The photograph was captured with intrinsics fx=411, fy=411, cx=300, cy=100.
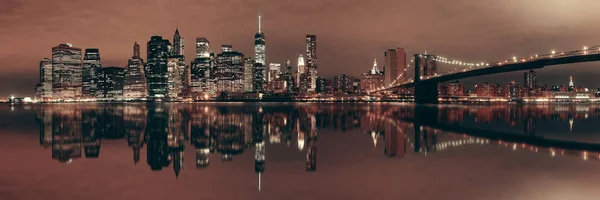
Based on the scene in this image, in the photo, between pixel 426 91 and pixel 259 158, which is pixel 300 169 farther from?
pixel 426 91

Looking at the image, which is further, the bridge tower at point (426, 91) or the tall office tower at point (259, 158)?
the bridge tower at point (426, 91)

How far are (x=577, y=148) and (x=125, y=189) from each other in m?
19.4

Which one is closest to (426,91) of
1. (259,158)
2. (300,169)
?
(259,158)

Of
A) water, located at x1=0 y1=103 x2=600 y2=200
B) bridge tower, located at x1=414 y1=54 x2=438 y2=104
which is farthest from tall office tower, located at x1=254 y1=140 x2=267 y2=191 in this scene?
bridge tower, located at x1=414 y1=54 x2=438 y2=104

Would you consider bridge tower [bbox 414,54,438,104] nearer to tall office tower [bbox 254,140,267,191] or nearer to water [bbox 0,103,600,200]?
water [bbox 0,103,600,200]

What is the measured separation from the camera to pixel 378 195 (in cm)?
972

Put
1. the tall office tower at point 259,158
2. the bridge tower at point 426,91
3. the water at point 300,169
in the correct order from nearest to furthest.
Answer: the water at point 300,169 < the tall office tower at point 259,158 < the bridge tower at point 426,91

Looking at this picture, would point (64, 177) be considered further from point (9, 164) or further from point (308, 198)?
point (308, 198)

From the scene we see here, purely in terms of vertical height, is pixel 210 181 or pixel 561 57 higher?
pixel 561 57

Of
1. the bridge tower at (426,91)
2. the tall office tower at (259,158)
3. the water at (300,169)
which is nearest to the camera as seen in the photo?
the water at (300,169)

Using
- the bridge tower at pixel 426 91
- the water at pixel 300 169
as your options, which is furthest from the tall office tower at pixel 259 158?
the bridge tower at pixel 426 91

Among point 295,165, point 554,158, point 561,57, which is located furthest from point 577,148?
point 561,57

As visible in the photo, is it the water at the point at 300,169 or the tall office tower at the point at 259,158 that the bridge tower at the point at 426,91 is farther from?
the tall office tower at the point at 259,158

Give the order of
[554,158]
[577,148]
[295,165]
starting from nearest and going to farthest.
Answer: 1. [295,165]
2. [554,158]
3. [577,148]
